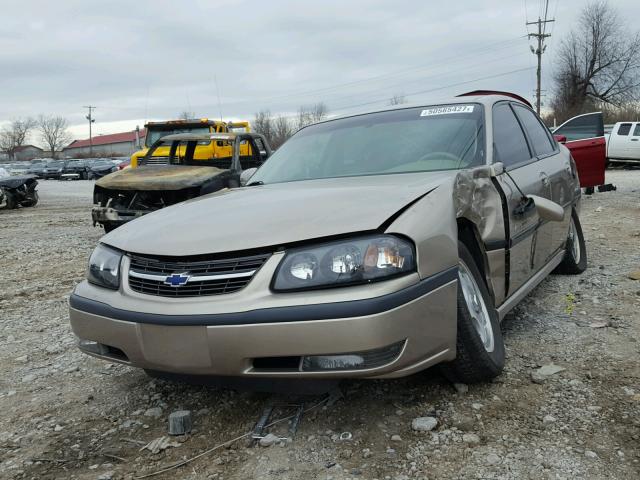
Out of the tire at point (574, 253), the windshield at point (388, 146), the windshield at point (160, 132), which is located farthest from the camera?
the windshield at point (160, 132)

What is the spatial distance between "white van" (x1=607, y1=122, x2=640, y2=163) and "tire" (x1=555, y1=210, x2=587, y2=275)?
16237mm

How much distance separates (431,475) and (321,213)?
1060 mm

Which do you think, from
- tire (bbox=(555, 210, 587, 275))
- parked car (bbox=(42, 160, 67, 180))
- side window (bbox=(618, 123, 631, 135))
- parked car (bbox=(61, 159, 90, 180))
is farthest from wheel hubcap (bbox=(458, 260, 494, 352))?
parked car (bbox=(42, 160, 67, 180))

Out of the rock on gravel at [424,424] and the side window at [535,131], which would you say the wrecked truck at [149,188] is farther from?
the rock on gravel at [424,424]

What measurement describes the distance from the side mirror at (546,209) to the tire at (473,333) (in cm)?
82

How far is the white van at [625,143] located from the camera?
19094mm

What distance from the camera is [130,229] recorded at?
111 inches

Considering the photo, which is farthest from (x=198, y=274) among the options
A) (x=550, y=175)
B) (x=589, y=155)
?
(x=589, y=155)

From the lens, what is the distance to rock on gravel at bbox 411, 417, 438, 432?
2.47 metres

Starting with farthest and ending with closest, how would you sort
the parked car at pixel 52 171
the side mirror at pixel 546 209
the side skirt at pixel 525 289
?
the parked car at pixel 52 171 < the side mirror at pixel 546 209 < the side skirt at pixel 525 289

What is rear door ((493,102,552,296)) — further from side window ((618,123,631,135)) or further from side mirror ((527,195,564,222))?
side window ((618,123,631,135))

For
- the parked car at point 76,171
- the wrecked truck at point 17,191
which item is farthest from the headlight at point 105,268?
the parked car at point 76,171

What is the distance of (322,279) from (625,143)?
20.0 metres

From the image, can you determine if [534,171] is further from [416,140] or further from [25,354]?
[25,354]
